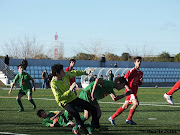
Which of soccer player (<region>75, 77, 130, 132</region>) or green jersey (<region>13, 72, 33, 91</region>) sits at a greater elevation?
soccer player (<region>75, 77, 130, 132</region>)

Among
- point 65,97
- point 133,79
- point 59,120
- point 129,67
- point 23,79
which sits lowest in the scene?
point 129,67

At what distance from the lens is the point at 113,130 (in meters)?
9.09

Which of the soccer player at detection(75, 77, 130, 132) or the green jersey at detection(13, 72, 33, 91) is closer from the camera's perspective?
the soccer player at detection(75, 77, 130, 132)

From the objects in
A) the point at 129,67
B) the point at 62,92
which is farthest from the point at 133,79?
the point at 129,67

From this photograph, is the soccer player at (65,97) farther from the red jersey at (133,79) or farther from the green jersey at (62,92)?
the red jersey at (133,79)

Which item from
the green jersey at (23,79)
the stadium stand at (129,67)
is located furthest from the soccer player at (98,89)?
the stadium stand at (129,67)

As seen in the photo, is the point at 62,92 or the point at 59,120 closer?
the point at 62,92

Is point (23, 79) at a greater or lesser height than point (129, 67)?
greater

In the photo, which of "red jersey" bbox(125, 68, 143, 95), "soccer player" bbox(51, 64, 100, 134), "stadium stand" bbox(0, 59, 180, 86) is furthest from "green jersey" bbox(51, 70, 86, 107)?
"stadium stand" bbox(0, 59, 180, 86)

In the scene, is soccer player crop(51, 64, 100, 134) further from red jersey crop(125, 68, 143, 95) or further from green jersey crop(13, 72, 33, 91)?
green jersey crop(13, 72, 33, 91)

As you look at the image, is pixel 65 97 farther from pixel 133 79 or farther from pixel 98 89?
pixel 133 79

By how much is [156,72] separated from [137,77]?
43.8 m

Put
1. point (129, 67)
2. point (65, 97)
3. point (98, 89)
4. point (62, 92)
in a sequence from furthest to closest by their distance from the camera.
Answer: point (129, 67) → point (98, 89) → point (62, 92) → point (65, 97)

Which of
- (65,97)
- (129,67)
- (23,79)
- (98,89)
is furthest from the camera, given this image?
(129,67)
